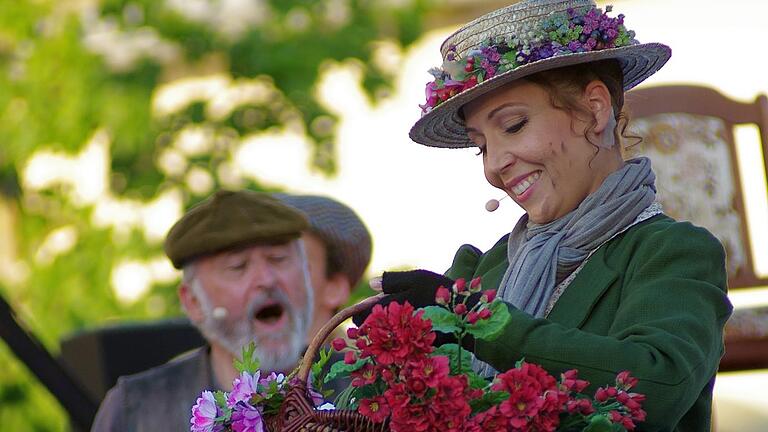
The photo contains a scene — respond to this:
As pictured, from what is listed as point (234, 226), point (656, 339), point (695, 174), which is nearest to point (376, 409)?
point (656, 339)

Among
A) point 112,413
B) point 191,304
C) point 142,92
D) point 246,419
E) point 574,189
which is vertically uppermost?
point 142,92

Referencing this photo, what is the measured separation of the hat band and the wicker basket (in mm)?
479

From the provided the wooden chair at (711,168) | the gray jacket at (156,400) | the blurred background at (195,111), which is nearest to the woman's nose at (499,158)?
the wooden chair at (711,168)

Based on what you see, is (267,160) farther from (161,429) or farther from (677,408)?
(677,408)

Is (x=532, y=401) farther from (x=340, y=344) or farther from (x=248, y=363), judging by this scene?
(x=248, y=363)

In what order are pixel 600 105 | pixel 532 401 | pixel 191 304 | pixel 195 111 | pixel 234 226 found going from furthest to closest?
1. pixel 195 111
2. pixel 191 304
3. pixel 234 226
4. pixel 600 105
5. pixel 532 401

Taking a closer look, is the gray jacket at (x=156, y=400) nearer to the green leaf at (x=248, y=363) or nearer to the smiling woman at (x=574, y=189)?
the smiling woman at (x=574, y=189)

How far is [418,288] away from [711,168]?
82.0 inches

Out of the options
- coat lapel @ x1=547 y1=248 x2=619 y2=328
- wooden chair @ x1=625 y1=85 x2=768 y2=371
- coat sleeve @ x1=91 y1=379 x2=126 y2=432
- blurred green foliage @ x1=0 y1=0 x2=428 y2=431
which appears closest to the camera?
coat lapel @ x1=547 y1=248 x2=619 y2=328

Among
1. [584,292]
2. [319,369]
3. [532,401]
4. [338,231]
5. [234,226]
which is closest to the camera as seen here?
[532,401]

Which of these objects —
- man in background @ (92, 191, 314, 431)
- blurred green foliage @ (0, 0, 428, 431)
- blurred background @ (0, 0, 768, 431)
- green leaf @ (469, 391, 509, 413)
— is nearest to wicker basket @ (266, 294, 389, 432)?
green leaf @ (469, 391, 509, 413)

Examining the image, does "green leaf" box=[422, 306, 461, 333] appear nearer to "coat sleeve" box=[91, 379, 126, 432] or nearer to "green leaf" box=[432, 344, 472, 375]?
"green leaf" box=[432, 344, 472, 375]

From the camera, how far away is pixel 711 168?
4102 millimetres

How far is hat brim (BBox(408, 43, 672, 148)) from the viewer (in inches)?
93.8
